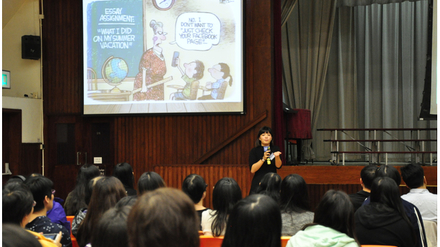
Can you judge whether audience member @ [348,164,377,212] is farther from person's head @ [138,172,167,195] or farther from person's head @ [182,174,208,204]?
person's head @ [138,172,167,195]

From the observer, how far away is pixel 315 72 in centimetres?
924

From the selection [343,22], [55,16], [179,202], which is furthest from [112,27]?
[179,202]

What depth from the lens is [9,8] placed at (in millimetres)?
6969

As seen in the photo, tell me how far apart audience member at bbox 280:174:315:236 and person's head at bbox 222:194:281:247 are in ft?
3.45

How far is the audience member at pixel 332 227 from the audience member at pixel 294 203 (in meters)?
0.68

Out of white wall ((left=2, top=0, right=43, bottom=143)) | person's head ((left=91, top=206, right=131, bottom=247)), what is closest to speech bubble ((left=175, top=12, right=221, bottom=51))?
white wall ((left=2, top=0, right=43, bottom=143))

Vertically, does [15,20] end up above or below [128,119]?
above

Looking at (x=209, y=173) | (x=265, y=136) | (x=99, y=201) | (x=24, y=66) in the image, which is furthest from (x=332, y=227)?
(x=24, y=66)

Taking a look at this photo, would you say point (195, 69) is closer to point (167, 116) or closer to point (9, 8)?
point (167, 116)

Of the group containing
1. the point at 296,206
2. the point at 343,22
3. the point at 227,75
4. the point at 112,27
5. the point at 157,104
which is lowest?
the point at 296,206

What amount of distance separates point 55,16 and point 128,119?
2189 millimetres

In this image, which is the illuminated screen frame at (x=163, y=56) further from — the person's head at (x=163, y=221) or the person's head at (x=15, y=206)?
the person's head at (x=163, y=221)

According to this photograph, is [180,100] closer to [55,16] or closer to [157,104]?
[157,104]

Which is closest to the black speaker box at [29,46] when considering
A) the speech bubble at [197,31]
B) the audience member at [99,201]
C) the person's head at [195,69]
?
the speech bubble at [197,31]
